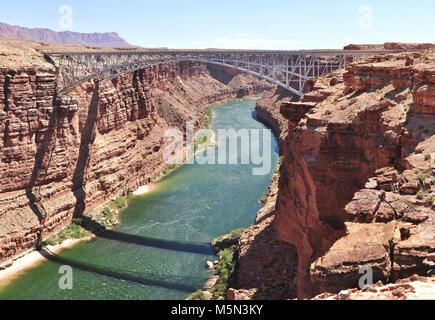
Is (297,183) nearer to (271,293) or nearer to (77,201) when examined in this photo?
(271,293)

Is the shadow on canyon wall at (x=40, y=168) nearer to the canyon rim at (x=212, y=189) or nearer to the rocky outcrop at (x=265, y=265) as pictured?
the canyon rim at (x=212, y=189)

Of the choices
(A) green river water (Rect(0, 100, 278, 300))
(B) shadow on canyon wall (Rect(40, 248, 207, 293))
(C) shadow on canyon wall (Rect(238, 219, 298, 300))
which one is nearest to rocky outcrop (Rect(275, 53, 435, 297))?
(C) shadow on canyon wall (Rect(238, 219, 298, 300))

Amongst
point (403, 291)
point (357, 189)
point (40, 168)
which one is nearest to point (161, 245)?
point (40, 168)

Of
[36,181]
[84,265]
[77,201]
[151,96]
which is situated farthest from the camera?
[151,96]

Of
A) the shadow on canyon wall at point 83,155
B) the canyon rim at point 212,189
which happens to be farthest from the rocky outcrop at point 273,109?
the shadow on canyon wall at point 83,155

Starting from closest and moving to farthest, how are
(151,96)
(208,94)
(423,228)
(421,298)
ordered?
(421,298)
(423,228)
(151,96)
(208,94)

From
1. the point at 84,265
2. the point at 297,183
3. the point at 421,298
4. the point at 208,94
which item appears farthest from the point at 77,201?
the point at 208,94

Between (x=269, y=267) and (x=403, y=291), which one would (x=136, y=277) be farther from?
(x=403, y=291)
